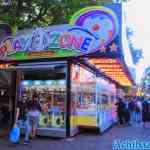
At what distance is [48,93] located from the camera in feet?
46.4

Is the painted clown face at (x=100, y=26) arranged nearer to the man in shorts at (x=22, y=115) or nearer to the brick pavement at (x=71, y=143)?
the brick pavement at (x=71, y=143)

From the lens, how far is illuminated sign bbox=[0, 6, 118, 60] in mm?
13102

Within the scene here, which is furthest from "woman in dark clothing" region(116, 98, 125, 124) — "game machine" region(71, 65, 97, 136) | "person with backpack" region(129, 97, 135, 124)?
"game machine" region(71, 65, 97, 136)

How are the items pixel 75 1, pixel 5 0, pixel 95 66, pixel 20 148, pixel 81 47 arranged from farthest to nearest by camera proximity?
pixel 75 1
pixel 5 0
pixel 95 66
pixel 81 47
pixel 20 148

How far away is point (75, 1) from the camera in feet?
63.0

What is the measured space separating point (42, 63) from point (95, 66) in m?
3.13

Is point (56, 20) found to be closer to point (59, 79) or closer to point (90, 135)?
point (59, 79)

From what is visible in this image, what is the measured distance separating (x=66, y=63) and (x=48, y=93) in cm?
157

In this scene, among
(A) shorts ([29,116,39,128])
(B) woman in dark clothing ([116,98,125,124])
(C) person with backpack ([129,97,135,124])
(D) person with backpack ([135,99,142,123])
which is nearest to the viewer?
(A) shorts ([29,116,39,128])

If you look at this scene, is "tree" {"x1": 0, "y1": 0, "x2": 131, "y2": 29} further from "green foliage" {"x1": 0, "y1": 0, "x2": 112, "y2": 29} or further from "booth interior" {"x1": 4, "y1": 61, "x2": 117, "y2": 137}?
"booth interior" {"x1": 4, "y1": 61, "x2": 117, "y2": 137}

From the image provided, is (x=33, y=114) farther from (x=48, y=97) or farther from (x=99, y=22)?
(x=99, y=22)

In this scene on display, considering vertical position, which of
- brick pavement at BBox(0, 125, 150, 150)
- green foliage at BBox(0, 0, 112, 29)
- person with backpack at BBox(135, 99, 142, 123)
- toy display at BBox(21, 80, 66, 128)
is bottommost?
brick pavement at BBox(0, 125, 150, 150)

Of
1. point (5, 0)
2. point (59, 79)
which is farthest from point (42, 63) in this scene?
point (5, 0)

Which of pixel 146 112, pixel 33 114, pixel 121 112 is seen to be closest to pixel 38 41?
pixel 33 114
